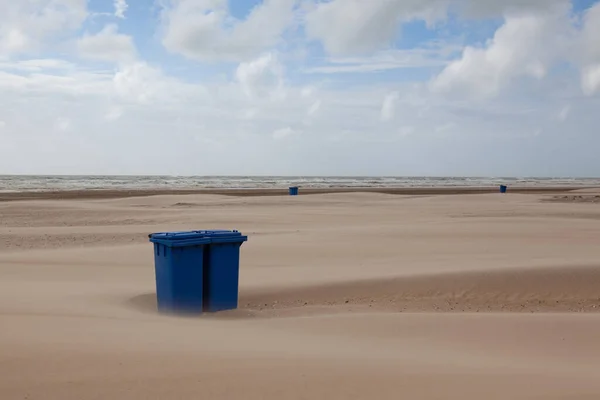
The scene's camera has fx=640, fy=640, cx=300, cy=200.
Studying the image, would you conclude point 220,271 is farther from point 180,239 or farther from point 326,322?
point 326,322

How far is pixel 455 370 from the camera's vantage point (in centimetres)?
488

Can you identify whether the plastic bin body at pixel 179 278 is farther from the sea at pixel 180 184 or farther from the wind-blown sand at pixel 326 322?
the sea at pixel 180 184

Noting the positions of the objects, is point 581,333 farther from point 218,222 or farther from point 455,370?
point 218,222

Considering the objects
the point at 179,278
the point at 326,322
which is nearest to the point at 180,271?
the point at 179,278

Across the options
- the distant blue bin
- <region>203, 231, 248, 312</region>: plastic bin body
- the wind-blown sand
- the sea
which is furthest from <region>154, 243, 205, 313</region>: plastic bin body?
the sea

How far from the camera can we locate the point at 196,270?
7.53 metres

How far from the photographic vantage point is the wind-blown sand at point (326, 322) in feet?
14.6

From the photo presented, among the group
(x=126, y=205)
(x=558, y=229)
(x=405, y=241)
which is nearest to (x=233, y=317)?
(x=405, y=241)

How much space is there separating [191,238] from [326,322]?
1.86 metres

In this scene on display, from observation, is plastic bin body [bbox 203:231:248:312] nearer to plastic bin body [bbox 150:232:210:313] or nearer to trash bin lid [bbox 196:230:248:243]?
trash bin lid [bbox 196:230:248:243]

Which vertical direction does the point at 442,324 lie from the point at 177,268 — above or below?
below

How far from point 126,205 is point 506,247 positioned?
22104 millimetres

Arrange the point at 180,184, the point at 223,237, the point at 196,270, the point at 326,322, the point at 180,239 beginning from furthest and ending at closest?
the point at 180,184 < the point at 223,237 < the point at 196,270 < the point at 180,239 < the point at 326,322

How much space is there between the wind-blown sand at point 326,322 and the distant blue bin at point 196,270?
0.33 m
